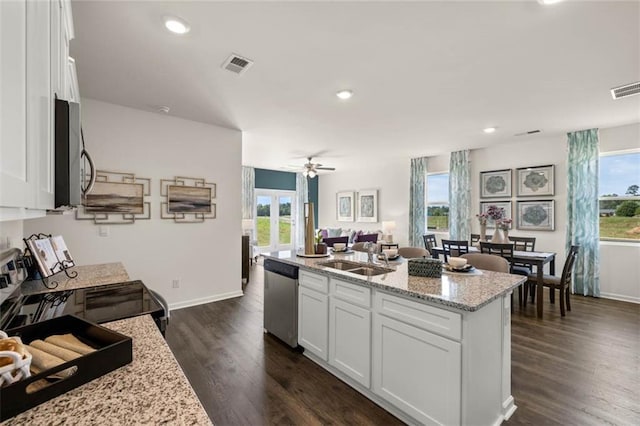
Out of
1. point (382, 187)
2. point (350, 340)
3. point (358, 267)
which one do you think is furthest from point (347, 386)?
point (382, 187)

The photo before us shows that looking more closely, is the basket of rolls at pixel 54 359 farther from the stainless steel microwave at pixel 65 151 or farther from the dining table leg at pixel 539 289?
the dining table leg at pixel 539 289

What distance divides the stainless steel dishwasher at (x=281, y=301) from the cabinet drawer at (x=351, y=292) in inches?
22.8

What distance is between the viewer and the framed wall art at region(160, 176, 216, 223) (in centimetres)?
398

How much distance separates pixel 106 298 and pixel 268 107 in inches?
108

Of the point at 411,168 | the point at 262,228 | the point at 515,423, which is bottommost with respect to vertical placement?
the point at 515,423

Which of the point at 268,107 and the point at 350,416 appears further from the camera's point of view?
the point at 268,107

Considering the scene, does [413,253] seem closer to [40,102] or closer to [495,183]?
[40,102]

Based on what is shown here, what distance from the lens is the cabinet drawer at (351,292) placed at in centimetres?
209

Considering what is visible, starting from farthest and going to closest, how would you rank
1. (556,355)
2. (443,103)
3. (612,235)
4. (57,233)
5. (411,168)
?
(411,168) < (612,235) < (443,103) < (57,233) < (556,355)

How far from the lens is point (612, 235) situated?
4738 mm

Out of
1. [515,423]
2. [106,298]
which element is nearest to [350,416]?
[515,423]

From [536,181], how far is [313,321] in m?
5.09

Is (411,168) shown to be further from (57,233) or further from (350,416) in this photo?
(57,233)

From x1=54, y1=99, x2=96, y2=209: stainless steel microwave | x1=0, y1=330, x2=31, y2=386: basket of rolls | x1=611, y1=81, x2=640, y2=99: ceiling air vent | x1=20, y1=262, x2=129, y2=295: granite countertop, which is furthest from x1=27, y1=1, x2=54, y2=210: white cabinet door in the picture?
x1=611, y1=81, x2=640, y2=99: ceiling air vent
